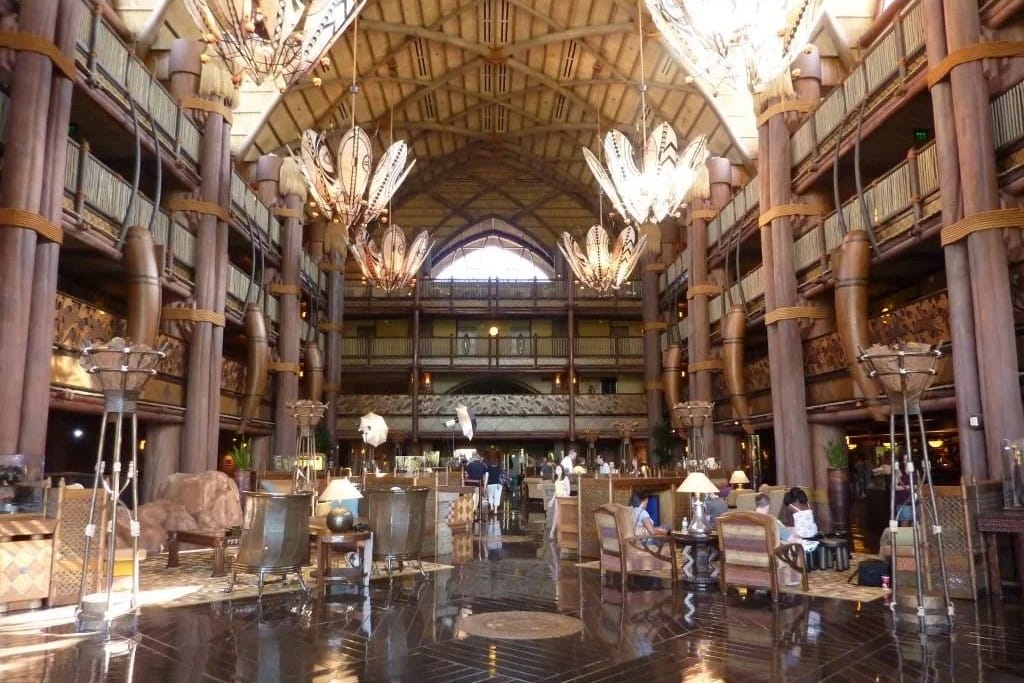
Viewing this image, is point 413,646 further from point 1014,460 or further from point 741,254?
point 741,254

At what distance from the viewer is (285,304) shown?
20.1 meters

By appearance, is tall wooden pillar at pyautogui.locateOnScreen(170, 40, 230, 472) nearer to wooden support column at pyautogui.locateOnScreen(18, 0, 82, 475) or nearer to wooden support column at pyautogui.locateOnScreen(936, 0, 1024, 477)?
wooden support column at pyautogui.locateOnScreen(18, 0, 82, 475)

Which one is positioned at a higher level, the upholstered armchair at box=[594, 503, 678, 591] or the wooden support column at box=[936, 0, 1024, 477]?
the wooden support column at box=[936, 0, 1024, 477]

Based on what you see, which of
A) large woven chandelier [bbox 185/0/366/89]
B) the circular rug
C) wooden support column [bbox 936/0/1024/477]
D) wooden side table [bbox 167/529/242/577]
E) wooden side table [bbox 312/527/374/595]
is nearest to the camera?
the circular rug

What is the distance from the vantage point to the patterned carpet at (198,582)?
699 centimetres

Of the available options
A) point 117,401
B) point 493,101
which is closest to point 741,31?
point 117,401

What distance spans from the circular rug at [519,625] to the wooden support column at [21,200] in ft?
18.9

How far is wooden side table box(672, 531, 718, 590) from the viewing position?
7.62m

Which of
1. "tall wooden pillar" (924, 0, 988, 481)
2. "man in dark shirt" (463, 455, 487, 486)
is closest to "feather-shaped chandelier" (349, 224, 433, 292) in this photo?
"man in dark shirt" (463, 455, 487, 486)

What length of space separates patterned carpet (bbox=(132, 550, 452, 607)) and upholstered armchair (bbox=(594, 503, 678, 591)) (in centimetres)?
206

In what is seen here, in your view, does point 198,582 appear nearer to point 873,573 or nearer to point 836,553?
point 873,573

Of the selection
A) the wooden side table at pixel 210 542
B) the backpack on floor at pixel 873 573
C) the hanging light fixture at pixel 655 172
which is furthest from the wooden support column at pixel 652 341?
the wooden side table at pixel 210 542

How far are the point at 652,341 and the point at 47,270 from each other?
64.1 ft

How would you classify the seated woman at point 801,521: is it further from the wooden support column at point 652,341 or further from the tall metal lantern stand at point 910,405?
the wooden support column at point 652,341
